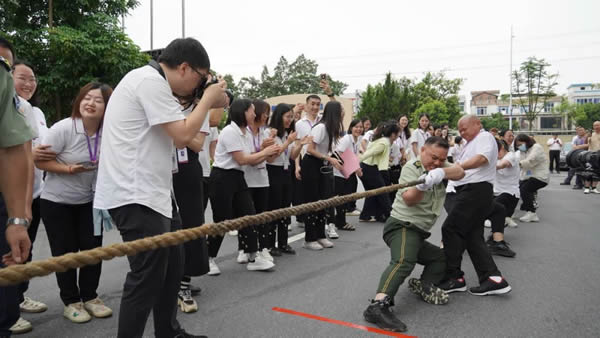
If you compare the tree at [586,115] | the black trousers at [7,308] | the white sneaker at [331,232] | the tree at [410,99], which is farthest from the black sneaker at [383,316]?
the tree at [586,115]

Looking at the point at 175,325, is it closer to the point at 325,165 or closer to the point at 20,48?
the point at 325,165

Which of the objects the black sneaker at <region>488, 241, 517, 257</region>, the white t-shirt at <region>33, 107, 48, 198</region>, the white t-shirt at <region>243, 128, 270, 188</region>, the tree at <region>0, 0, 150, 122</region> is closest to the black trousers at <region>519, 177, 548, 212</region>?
the black sneaker at <region>488, 241, 517, 257</region>

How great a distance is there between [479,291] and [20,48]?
17179mm

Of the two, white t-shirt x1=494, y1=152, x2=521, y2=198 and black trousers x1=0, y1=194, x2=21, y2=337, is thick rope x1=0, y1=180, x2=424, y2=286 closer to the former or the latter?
black trousers x1=0, y1=194, x2=21, y2=337

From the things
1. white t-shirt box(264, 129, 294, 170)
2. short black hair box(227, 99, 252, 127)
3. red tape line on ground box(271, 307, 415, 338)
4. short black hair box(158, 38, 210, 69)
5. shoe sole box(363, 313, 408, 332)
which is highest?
short black hair box(158, 38, 210, 69)

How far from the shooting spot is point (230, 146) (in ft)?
14.2

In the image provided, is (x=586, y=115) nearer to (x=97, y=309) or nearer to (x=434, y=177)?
(x=434, y=177)

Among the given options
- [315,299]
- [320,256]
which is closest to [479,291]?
[315,299]

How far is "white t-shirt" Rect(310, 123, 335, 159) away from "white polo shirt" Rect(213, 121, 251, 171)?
1193 mm

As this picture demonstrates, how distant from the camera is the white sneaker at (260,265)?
4.52 m

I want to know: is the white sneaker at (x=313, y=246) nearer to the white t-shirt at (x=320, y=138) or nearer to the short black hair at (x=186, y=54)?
the white t-shirt at (x=320, y=138)

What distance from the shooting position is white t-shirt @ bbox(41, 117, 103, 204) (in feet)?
10.2

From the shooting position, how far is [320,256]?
5.20m

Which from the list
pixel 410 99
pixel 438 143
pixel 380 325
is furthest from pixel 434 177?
pixel 410 99
